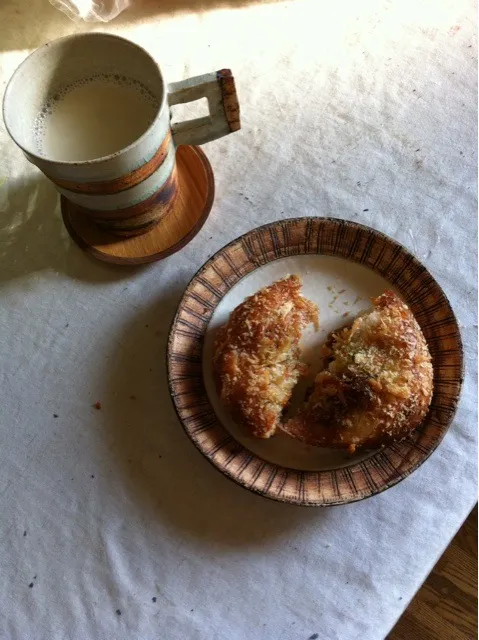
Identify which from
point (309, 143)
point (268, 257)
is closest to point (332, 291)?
point (268, 257)

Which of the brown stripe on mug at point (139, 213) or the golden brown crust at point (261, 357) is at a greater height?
the brown stripe on mug at point (139, 213)

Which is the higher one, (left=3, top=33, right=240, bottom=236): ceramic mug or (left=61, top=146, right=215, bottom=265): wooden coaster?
(left=3, top=33, right=240, bottom=236): ceramic mug

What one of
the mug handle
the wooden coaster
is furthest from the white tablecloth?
the mug handle

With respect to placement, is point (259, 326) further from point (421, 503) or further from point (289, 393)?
point (421, 503)

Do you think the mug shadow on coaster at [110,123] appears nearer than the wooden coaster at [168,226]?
Yes

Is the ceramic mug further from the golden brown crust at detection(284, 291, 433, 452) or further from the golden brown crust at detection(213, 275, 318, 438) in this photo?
the golden brown crust at detection(284, 291, 433, 452)

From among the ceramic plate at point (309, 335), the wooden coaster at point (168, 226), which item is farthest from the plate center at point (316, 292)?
the wooden coaster at point (168, 226)

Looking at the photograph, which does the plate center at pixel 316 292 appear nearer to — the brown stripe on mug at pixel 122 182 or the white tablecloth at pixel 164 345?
the white tablecloth at pixel 164 345

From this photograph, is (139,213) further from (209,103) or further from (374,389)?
(374,389)
